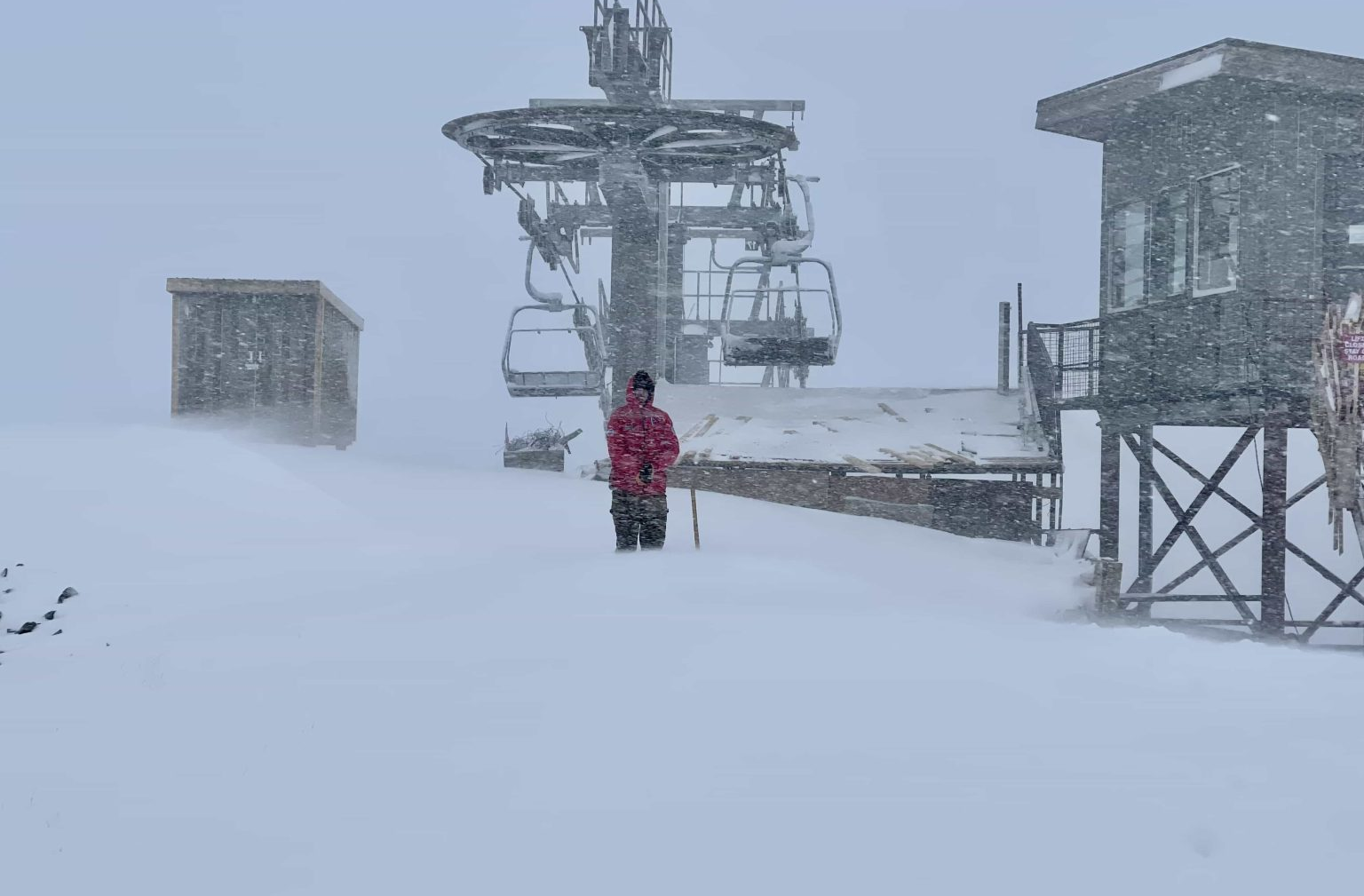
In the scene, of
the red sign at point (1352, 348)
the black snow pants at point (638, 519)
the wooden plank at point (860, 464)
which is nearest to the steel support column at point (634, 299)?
the wooden plank at point (860, 464)

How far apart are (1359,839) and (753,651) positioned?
10.2 feet

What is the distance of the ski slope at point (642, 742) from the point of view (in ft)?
13.1

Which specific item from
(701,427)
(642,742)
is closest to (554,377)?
(701,427)

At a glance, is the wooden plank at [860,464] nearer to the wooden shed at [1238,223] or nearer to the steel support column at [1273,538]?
the wooden shed at [1238,223]

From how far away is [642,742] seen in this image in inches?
196

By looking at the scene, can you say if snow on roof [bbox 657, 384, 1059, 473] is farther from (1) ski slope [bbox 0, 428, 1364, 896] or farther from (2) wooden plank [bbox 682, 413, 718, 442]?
(1) ski slope [bbox 0, 428, 1364, 896]

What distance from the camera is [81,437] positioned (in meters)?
15.1

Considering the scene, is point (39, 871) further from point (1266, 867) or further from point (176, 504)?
point (176, 504)

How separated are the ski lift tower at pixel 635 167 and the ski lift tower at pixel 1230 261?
4913 mm

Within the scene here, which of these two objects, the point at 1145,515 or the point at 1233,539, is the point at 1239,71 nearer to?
the point at 1233,539

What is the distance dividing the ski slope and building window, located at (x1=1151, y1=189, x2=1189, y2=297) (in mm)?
7480

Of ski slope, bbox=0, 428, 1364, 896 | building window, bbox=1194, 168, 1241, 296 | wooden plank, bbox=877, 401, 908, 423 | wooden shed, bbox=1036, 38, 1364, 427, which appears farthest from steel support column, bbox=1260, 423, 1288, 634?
wooden plank, bbox=877, 401, 908, 423

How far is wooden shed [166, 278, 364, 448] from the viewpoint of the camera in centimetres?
2036

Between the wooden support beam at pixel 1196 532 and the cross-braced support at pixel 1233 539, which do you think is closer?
the cross-braced support at pixel 1233 539
